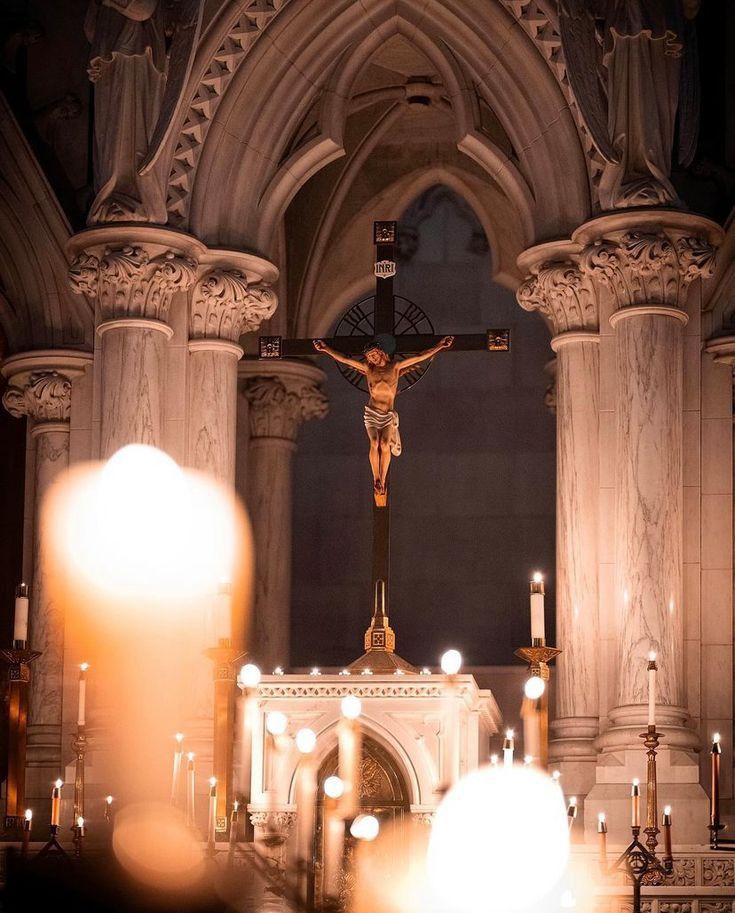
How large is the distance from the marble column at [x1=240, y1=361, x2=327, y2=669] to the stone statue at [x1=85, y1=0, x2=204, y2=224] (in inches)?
175

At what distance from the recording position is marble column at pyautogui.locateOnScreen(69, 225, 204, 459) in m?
18.5

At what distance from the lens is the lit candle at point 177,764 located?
16438 millimetres

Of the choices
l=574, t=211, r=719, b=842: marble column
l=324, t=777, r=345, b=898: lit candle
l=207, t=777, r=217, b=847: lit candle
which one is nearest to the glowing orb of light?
l=207, t=777, r=217, b=847: lit candle

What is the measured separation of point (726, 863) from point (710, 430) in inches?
174

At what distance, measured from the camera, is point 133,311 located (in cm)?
1869

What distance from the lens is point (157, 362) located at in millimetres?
18734

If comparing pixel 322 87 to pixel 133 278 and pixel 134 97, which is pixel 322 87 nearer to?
pixel 134 97

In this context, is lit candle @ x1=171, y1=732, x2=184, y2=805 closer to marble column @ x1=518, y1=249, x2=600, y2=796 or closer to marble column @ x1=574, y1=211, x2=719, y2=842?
marble column @ x1=518, y1=249, x2=600, y2=796

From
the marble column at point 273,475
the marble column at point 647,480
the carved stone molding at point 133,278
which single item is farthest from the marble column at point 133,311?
the marble column at point 273,475

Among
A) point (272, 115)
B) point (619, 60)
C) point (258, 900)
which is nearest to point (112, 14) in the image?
point (272, 115)

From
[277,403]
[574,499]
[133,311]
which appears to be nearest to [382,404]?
[574,499]

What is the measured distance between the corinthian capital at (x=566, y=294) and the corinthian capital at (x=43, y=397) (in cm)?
497

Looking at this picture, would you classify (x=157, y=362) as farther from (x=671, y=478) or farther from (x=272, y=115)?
(x=671, y=478)

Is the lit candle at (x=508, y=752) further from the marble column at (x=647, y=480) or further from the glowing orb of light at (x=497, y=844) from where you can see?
the marble column at (x=647, y=480)
